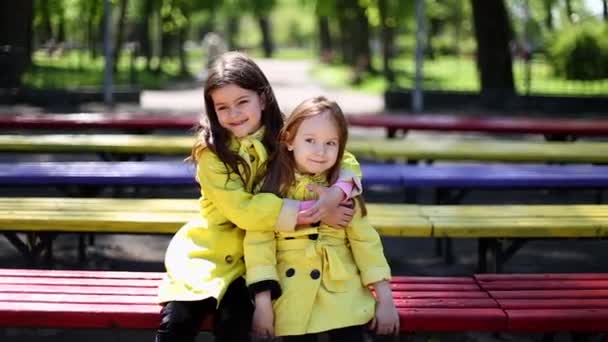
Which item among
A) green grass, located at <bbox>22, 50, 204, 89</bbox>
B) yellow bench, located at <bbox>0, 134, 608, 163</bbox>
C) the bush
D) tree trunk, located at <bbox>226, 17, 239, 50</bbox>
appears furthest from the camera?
→ tree trunk, located at <bbox>226, 17, 239, 50</bbox>

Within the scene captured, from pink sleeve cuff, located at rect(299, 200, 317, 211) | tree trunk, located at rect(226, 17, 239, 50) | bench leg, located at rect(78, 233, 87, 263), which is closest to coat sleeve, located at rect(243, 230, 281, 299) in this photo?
pink sleeve cuff, located at rect(299, 200, 317, 211)

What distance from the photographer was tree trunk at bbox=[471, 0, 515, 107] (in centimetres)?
1602

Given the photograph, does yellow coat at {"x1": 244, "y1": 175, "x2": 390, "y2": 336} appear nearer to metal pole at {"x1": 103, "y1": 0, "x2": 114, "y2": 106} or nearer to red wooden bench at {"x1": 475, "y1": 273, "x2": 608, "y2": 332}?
red wooden bench at {"x1": 475, "y1": 273, "x2": 608, "y2": 332}

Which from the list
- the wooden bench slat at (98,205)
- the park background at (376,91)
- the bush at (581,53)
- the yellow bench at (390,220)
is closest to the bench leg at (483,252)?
the yellow bench at (390,220)

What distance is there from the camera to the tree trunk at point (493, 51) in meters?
16.0

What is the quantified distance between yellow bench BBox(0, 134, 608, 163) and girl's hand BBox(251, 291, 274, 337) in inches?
157

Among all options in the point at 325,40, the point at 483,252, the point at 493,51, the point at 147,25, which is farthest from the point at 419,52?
the point at 325,40

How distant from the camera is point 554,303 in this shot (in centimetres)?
330

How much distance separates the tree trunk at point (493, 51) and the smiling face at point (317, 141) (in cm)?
1329

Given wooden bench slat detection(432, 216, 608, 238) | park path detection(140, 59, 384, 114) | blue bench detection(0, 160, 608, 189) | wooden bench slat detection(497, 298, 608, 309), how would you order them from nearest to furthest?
wooden bench slat detection(497, 298, 608, 309) → wooden bench slat detection(432, 216, 608, 238) → blue bench detection(0, 160, 608, 189) → park path detection(140, 59, 384, 114)

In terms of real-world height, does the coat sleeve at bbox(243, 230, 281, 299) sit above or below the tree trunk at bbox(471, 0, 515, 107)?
below

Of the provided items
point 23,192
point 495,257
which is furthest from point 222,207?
point 23,192

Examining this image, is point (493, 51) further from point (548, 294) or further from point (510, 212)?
point (548, 294)

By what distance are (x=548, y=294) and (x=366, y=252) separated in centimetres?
84
